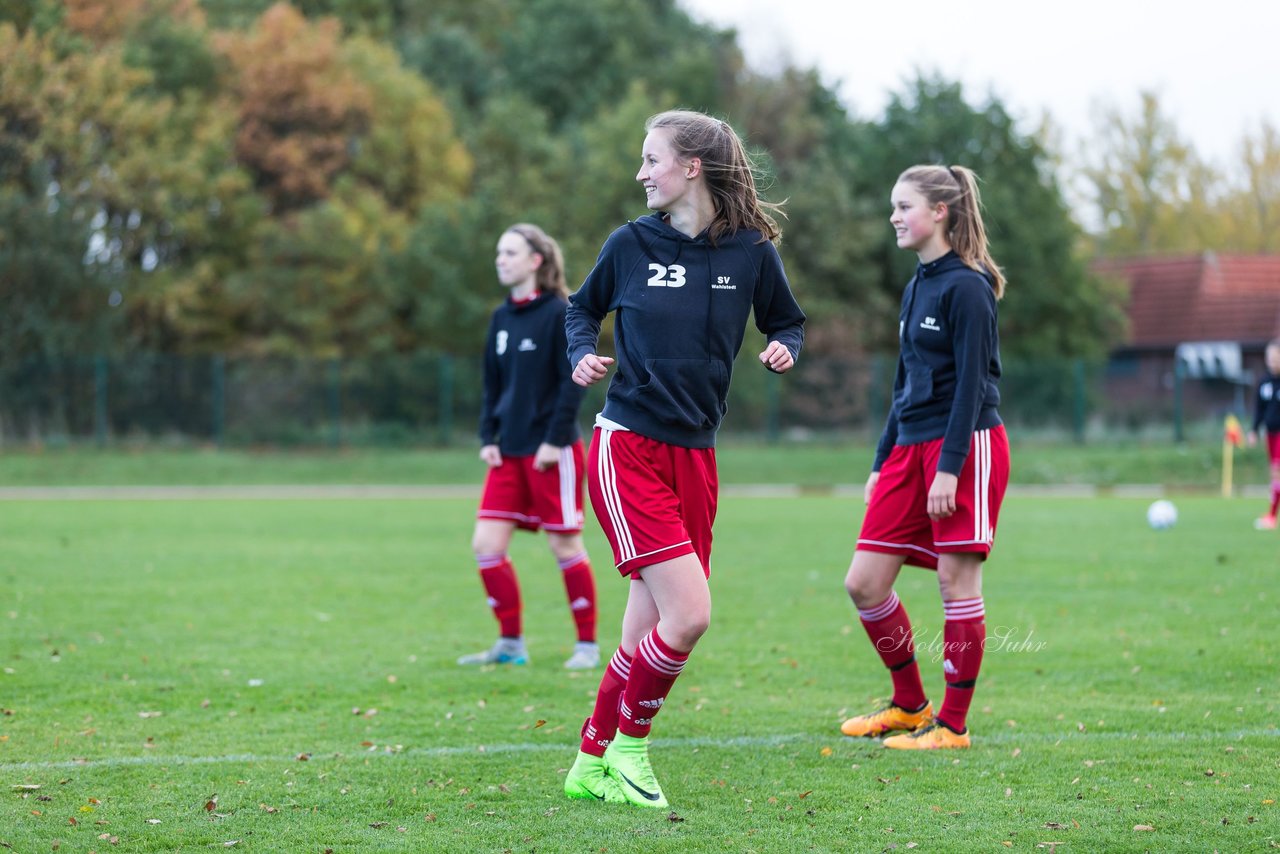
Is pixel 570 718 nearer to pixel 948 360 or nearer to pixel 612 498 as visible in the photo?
pixel 612 498

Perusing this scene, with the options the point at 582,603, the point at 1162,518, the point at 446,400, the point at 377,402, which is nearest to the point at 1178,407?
the point at 446,400

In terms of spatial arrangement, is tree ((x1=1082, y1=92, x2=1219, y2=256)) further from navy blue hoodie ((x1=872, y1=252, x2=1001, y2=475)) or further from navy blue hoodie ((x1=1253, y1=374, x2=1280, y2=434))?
navy blue hoodie ((x1=872, y1=252, x2=1001, y2=475))

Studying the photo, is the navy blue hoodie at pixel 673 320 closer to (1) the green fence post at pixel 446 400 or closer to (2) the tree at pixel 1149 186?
(1) the green fence post at pixel 446 400

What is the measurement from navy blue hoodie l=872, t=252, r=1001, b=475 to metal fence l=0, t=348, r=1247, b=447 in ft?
83.9

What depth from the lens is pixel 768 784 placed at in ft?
16.0

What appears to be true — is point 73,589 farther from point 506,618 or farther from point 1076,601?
point 1076,601

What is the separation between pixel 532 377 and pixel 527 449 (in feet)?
1.31

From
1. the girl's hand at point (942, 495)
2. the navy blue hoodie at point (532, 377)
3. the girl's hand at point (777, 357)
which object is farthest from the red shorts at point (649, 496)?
the navy blue hoodie at point (532, 377)

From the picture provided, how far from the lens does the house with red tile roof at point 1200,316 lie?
43.0 metres

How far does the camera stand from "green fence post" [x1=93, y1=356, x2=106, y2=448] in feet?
102

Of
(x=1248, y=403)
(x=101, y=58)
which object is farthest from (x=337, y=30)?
(x=1248, y=403)

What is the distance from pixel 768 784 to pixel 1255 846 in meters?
1.60

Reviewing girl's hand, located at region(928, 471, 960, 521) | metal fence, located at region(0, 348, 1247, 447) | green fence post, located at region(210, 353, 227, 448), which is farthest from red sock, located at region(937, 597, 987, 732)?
green fence post, located at region(210, 353, 227, 448)

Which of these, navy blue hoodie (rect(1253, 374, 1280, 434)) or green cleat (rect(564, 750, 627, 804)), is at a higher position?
navy blue hoodie (rect(1253, 374, 1280, 434))
